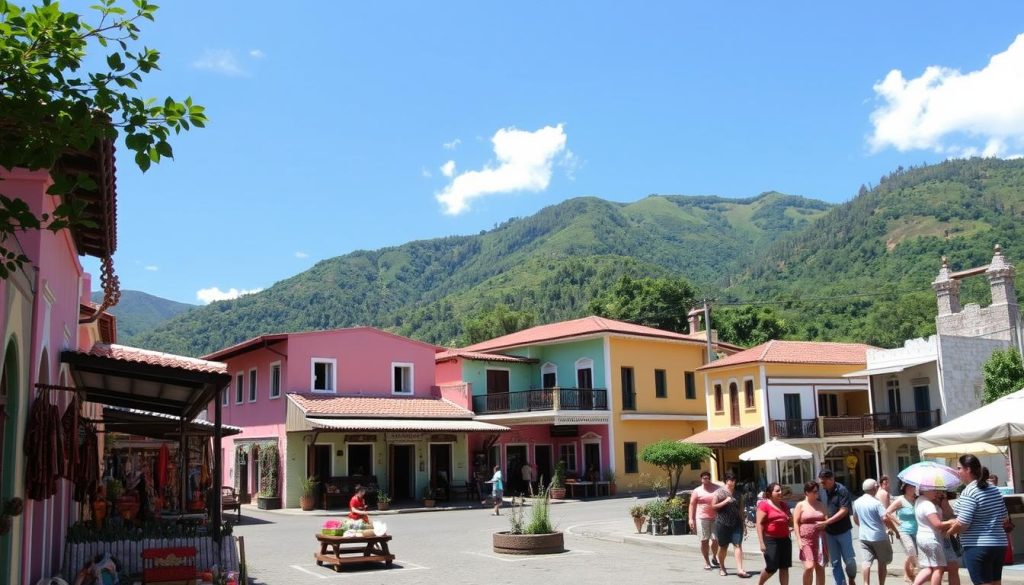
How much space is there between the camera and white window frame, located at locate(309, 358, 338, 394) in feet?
103

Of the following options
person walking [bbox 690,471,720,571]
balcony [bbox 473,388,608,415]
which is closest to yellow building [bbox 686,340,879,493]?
balcony [bbox 473,388,608,415]

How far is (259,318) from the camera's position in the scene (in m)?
113

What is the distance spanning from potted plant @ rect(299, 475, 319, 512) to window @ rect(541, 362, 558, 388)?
39.3 ft

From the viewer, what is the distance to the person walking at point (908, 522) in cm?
1080

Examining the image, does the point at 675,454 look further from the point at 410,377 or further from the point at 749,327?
the point at 749,327

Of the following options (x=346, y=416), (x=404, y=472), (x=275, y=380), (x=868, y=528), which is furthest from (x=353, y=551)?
(x=275, y=380)

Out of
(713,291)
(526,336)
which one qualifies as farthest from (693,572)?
(713,291)

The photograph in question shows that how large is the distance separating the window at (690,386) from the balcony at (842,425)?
672 centimetres

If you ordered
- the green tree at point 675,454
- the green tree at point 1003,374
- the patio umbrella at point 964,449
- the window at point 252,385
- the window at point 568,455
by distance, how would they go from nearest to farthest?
the patio umbrella at point 964,449, the green tree at point 675,454, the green tree at point 1003,374, the window at point 252,385, the window at point 568,455

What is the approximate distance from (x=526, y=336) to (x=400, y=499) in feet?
35.5

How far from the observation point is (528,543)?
15.7 m

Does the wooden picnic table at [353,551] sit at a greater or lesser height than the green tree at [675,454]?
lesser

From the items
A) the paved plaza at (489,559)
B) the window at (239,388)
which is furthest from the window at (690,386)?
the window at (239,388)

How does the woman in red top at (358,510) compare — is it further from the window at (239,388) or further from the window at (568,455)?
the window at (568,455)
